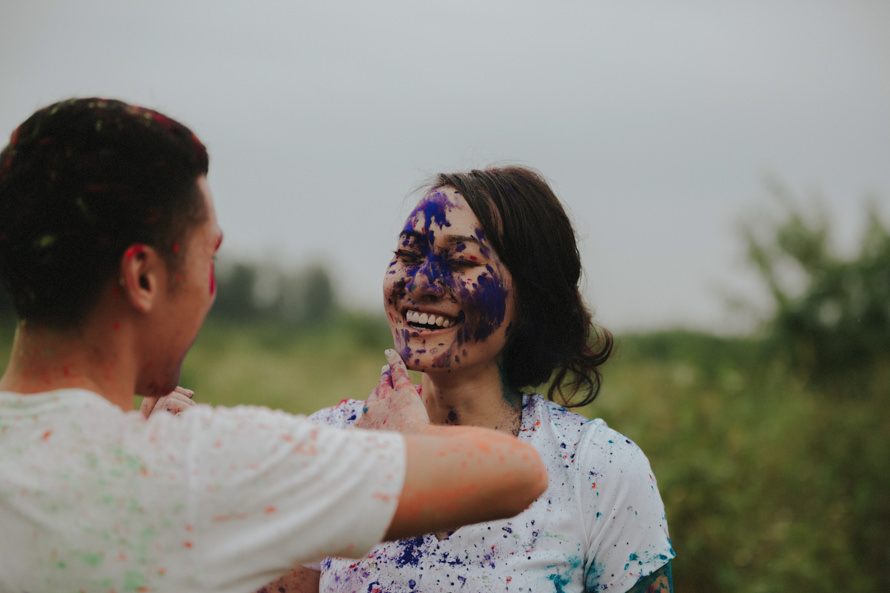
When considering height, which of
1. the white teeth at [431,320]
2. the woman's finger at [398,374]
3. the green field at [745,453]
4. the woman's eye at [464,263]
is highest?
the woman's eye at [464,263]

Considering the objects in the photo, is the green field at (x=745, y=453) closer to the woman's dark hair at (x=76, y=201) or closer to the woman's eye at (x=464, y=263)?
the woman's eye at (x=464, y=263)

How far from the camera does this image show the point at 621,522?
6.54ft

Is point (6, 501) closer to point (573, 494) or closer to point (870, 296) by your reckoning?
point (573, 494)

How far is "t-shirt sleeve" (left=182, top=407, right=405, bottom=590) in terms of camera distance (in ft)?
3.68

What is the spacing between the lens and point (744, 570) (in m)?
5.27

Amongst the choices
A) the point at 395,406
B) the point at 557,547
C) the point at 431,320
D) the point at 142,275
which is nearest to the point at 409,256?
the point at 431,320

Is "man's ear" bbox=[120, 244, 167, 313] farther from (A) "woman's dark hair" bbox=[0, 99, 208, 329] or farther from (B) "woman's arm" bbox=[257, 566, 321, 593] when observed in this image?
(B) "woman's arm" bbox=[257, 566, 321, 593]

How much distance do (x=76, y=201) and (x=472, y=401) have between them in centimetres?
149

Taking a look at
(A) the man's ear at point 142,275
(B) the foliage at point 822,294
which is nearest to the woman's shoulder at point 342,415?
(A) the man's ear at point 142,275

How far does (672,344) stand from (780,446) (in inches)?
130

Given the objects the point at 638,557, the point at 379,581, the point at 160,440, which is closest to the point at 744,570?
the point at 638,557

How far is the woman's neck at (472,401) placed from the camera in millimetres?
2355

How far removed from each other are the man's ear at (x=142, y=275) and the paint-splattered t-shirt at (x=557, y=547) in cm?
111

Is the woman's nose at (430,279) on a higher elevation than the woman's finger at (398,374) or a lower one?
higher
